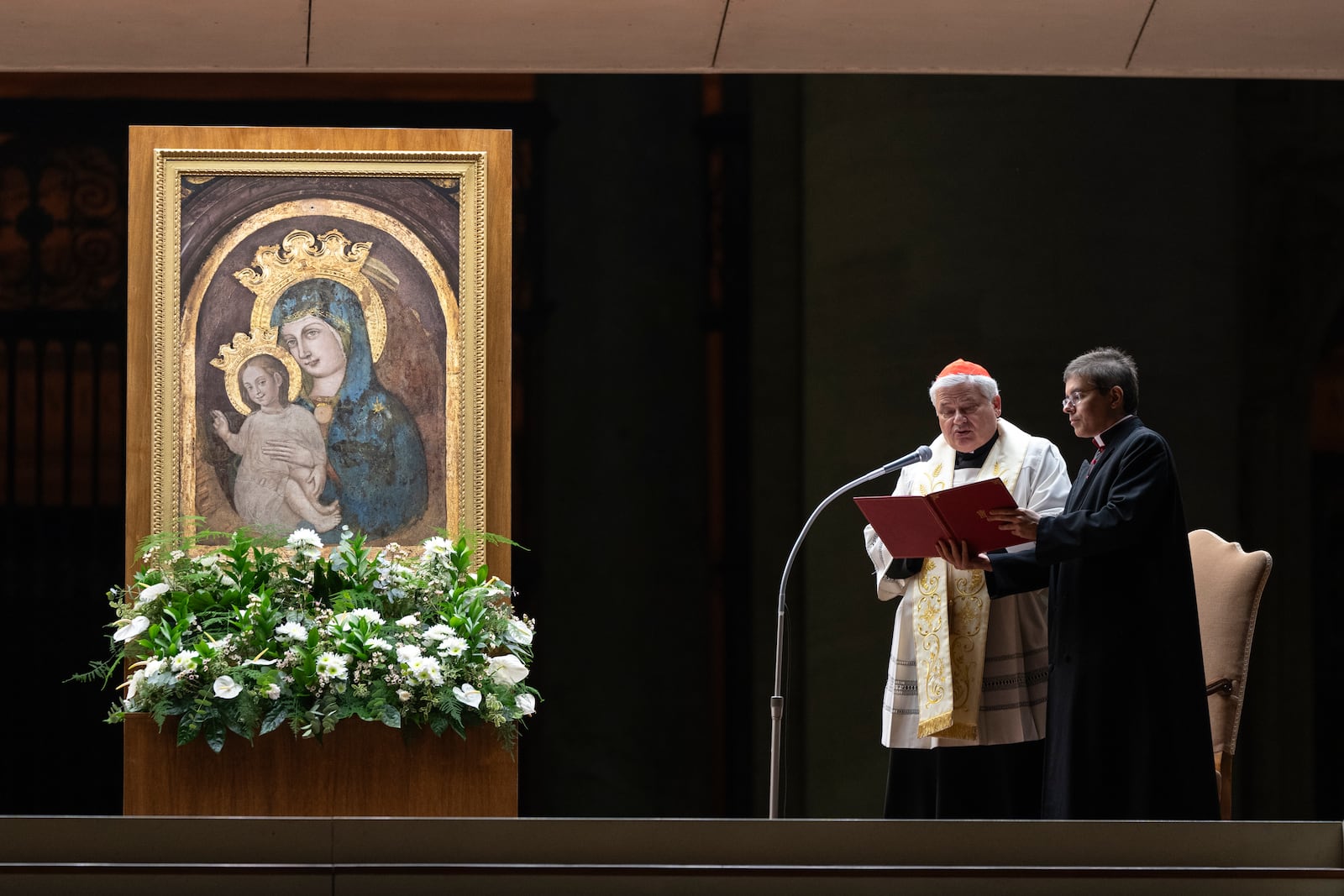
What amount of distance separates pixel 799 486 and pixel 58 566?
2595 mm

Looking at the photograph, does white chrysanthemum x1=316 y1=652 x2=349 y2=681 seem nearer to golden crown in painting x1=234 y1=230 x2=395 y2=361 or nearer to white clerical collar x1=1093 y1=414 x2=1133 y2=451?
golden crown in painting x1=234 y1=230 x2=395 y2=361

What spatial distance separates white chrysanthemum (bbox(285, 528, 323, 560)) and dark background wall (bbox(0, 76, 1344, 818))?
1216 mm

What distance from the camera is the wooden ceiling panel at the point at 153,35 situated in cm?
518

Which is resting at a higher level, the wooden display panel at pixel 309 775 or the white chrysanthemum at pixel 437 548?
the white chrysanthemum at pixel 437 548

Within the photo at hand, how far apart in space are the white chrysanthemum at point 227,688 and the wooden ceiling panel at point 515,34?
78.9 inches

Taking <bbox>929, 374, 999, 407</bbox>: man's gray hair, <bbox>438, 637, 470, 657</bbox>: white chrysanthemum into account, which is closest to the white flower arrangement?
<bbox>438, 637, 470, 657</bbox>: white chrysanthemum

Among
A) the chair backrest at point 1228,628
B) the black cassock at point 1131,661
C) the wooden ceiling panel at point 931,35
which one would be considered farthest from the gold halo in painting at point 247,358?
the chair backrest at point 1228,628

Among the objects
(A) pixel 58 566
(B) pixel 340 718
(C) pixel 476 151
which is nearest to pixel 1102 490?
(B) pixel 340 718

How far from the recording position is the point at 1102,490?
14.5 ft

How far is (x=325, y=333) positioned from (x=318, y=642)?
1417mm

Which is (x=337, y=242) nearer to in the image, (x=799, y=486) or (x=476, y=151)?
(x=476, y=151)

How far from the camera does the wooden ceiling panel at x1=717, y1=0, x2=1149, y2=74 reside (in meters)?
5.30

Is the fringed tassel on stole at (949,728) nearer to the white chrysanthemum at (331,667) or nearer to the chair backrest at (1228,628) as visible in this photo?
the chair backrest at (1228,628)

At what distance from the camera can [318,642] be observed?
456cm
